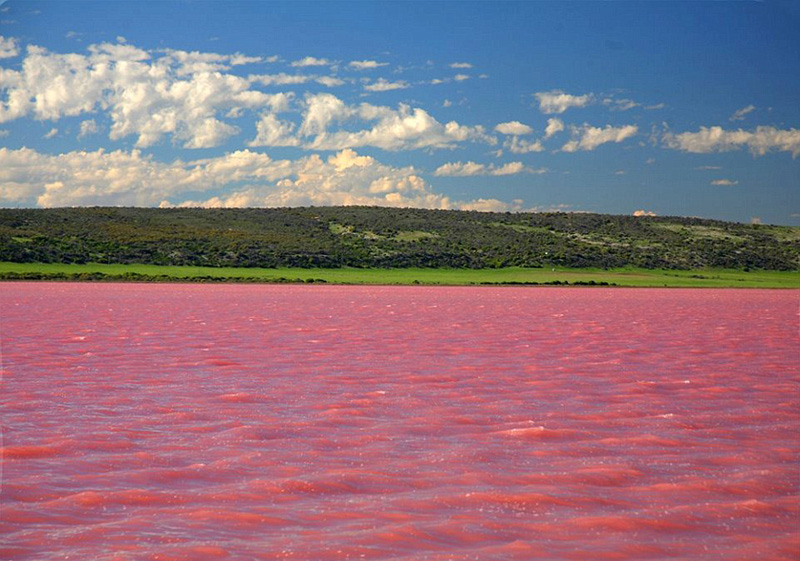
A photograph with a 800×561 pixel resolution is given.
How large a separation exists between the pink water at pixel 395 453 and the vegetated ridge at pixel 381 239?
255 feet

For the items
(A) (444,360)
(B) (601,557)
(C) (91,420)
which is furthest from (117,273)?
(B) (601,557)

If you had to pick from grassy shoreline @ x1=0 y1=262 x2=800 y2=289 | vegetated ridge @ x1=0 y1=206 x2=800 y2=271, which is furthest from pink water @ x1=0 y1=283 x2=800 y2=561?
vegetated ridge @ x1=0 y1=206 x2=800 y2=271

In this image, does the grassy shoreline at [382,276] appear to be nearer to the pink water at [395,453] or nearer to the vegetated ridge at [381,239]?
the vegetated ridge at [381,239]

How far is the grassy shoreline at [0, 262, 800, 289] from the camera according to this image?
7444cm

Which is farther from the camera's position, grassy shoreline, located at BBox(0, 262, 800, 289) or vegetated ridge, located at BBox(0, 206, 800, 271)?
vegetated ridge, located at BBox(0, 206, 800, 271)

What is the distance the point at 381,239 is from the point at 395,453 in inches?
4326

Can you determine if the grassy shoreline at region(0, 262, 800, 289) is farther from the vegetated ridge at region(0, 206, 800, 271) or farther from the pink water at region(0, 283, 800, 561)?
the pink water at region(0, 283, 800, 561)

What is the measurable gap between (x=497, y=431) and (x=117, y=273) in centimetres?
7304

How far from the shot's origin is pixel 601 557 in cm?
606

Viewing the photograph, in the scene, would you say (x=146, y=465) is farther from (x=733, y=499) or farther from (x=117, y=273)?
(x=117, y=273)

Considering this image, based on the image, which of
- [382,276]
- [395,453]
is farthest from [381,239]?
[395,453]

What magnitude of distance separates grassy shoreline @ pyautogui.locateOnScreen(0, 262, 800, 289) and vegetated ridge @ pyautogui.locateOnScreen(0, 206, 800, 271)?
4.29 m

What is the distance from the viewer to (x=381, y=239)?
389ft

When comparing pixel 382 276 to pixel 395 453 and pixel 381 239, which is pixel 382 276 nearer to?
pixel 381 239
